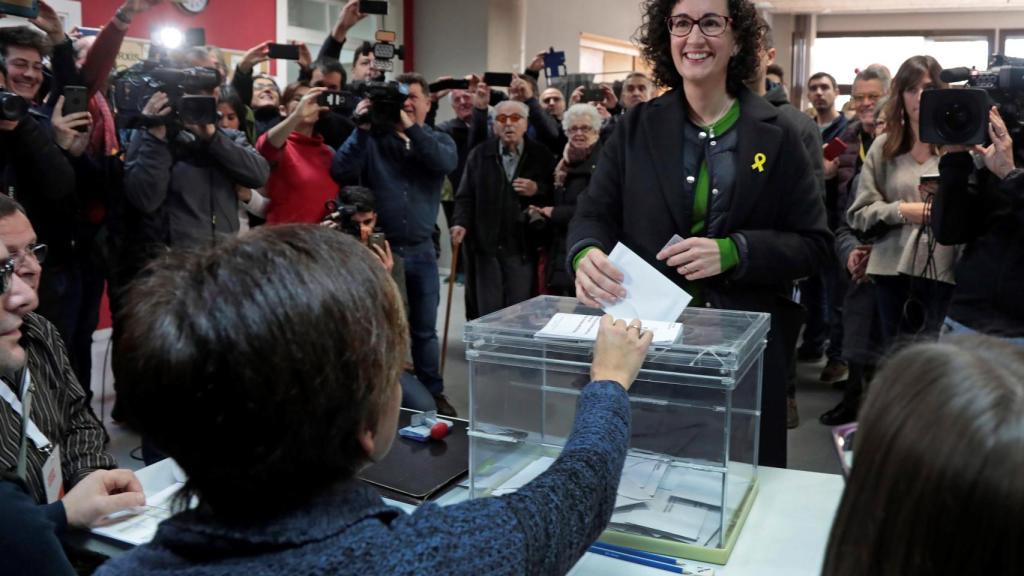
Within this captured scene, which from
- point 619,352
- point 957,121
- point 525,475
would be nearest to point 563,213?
point 957,121

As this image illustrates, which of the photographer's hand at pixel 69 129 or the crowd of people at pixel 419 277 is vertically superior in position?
the photographer's hand at pixel 69 129

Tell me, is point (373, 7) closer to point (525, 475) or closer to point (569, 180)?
point (569, 180)

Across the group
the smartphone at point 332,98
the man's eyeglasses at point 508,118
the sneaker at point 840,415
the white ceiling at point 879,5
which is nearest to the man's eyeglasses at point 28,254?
the smartphone at point 332,98

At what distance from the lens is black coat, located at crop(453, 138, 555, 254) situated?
4523 mm

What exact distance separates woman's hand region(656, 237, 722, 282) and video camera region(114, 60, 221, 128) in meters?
2.08

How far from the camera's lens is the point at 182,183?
3260 millimetres

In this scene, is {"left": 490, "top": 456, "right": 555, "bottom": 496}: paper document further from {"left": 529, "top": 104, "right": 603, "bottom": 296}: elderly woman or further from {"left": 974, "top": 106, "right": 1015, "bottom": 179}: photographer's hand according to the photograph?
{"left": 529, "top": 104, "right": 603, "bottom": 296}: elderly woman

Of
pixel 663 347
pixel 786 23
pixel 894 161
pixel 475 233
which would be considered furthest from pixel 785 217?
pixel 786 23

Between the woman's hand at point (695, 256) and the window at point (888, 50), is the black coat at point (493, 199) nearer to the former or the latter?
the woman's hand at point (695, 256)

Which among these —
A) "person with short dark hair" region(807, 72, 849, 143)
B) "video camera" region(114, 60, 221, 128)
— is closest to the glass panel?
"person with short dark hair" region(807, 72, 849, 143)

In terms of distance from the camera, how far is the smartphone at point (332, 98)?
12.0ft

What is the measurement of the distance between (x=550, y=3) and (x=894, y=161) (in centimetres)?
689

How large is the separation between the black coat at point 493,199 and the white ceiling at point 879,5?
341 inches

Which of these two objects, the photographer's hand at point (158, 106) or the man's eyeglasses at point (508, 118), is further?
the man's eyeglasses at point (508, 118)
